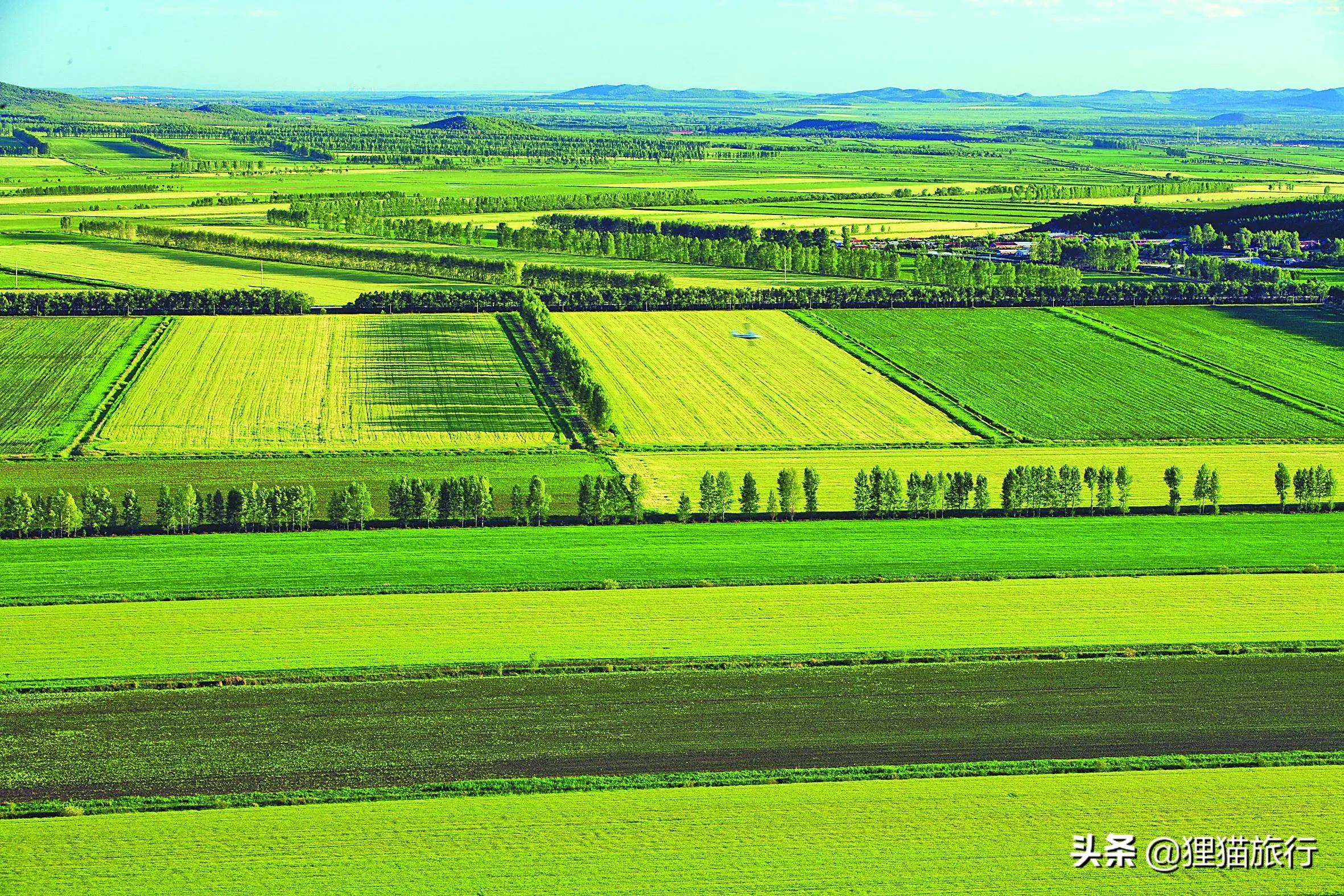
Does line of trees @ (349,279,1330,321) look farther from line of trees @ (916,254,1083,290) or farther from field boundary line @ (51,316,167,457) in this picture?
field boundary line @ (51,316,167,457)

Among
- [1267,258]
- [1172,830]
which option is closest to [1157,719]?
[1172,830]

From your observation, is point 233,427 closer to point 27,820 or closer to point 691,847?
point 27,820

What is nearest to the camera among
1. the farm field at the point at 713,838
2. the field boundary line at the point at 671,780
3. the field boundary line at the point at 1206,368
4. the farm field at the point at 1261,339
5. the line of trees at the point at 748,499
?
the farm field at the point at 713,838

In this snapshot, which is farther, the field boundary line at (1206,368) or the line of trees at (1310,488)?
the field boundary line at (1206,368)

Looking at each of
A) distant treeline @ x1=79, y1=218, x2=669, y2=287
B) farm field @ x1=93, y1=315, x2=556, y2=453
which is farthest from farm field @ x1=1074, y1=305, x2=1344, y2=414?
farm field @ x1=93, y1=315, x2=556, y2=453

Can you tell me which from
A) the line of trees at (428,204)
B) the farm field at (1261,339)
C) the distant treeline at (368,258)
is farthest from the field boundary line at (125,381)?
the farm field at (1261,339)

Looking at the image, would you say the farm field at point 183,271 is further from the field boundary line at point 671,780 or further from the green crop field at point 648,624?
the field boundary line at point 671,780
